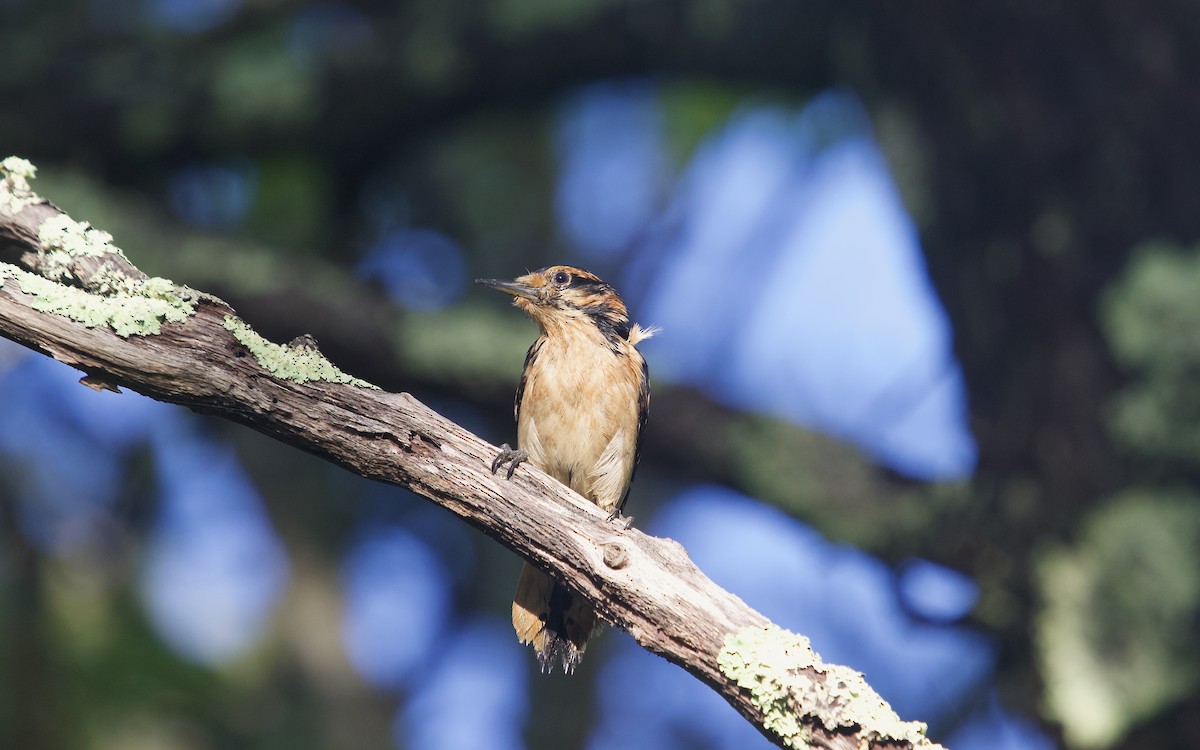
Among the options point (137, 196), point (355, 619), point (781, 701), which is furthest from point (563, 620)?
point (355, 619)

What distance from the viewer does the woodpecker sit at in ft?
16.3

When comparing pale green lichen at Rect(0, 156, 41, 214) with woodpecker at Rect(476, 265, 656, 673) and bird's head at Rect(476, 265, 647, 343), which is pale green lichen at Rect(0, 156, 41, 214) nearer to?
woodpecker at Rect(476, 265, 656, 673)

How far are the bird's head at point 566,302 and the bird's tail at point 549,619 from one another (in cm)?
127

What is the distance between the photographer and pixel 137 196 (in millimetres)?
6660

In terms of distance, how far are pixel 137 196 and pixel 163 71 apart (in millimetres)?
774

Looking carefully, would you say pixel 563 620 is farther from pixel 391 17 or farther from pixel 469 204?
pixel 469 204

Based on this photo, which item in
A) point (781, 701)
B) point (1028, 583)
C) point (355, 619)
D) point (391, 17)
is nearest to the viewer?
point (781, 701)

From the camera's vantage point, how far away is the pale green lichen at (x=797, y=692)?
2.82 meters

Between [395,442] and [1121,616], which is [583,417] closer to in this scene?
[395,442]

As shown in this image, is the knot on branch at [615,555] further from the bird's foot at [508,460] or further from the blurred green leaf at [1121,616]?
the blurred green leaf at [1121,616]

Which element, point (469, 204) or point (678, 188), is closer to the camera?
point (469, 204)

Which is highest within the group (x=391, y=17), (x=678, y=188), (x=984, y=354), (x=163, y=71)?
(x=678, y=188)

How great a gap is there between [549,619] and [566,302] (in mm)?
1532

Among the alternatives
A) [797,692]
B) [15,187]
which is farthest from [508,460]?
[15,187]
